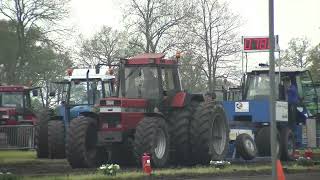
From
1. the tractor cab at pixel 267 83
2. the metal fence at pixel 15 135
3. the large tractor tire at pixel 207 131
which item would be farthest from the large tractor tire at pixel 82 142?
the metal fence at pixel 15 135

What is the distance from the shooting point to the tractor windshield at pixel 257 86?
23094mm

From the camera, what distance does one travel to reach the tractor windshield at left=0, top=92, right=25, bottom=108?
30.0 meters

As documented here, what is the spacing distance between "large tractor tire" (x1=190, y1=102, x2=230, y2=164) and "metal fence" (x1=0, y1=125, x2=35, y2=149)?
8986 millimetres

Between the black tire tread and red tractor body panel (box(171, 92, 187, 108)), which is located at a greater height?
red tractor body panel (box(171, 92, 187, 108))

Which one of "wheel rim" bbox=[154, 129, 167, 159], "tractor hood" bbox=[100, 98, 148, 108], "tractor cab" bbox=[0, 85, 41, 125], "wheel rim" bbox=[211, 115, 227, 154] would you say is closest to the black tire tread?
"tractor hood" bbox=[100, 98, 148, 108]

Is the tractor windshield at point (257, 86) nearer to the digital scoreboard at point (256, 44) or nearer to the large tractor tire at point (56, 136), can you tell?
the large tractor tire at point (56, 136)

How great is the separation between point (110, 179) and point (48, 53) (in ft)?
154

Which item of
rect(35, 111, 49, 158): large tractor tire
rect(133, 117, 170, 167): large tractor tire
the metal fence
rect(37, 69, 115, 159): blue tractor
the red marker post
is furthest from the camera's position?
the metal fence

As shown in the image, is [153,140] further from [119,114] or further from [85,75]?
[85,75]

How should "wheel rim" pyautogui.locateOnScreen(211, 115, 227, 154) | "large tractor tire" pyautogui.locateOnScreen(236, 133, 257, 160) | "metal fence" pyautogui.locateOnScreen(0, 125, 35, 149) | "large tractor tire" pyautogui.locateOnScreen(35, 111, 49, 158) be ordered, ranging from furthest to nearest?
"metal fence" pyautogui.locateOnScreen(0, 125, 35, 149)
"large tractor tire" pyautogui.locateOnScreen(35, 111, 49, 158)
"large tractor tire" pyautogui.locateOnScreen(236, 133, 257, 160)
"wheel rim" pyautogui.locateOnScreen(211, 115, 227, 154)

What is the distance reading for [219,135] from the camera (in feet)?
64.7

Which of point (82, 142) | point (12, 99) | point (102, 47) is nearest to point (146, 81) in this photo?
A: point (82, 142)

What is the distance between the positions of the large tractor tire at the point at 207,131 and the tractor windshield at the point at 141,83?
4.58 feet

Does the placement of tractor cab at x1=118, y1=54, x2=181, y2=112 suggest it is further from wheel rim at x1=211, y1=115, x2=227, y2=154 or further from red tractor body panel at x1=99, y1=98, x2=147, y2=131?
wheel rim at x1=211, y1=115, x2=227, y2=154
